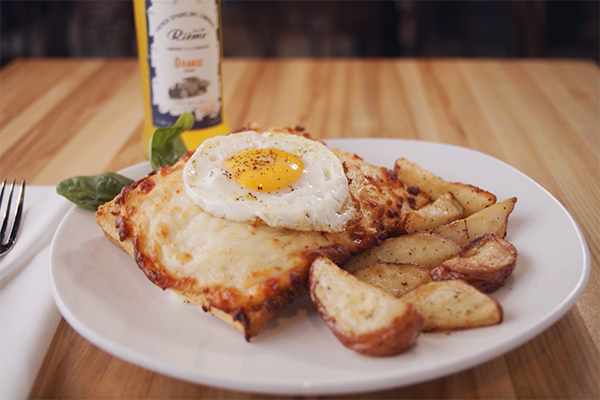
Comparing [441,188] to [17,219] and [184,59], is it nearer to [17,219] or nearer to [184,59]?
[184,59]

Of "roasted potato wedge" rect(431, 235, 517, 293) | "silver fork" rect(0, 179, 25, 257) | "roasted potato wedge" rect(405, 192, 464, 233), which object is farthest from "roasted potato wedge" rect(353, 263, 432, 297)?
"silver fork" rect(0, 179, 25, 257)

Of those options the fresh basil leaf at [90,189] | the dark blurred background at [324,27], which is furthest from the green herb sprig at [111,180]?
the dark blurred background at [324,27]

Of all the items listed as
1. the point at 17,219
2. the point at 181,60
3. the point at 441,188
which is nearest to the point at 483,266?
the point at 441,188

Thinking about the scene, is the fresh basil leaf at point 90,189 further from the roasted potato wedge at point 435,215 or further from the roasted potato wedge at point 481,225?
the roasted potato wedge at point 481,225

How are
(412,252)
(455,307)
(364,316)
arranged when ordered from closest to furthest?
(364,316) → (455,307) → (412,252)

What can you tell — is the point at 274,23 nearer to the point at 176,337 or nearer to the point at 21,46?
the point at 21,46

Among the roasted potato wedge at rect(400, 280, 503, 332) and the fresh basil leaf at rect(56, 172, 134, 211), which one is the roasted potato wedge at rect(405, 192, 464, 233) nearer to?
the roasted potato wedge at rect(400, 280, 503, 332)
